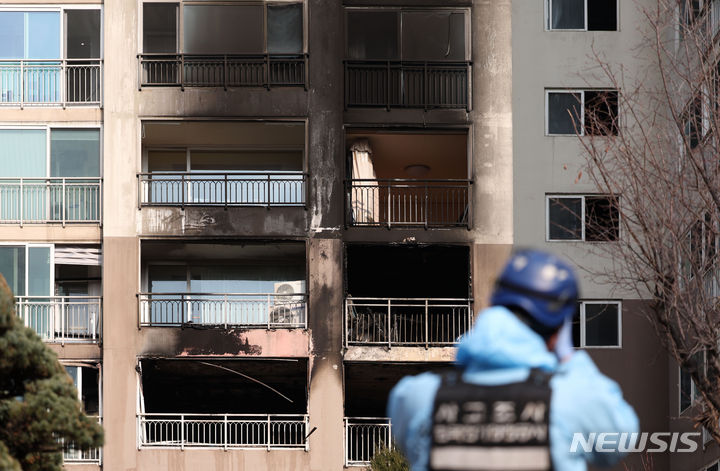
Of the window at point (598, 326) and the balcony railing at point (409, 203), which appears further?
the window at point (598, 326)

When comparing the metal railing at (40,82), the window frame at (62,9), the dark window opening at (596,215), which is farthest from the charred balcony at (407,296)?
the window frame at (62,9)

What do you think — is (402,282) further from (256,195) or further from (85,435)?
(85,435)

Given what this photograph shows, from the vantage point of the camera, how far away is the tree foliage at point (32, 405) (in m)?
19.2

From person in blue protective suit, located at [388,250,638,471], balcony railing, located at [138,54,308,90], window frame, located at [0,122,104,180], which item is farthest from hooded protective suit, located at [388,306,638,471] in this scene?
window frame, located at [0,122,104,180]

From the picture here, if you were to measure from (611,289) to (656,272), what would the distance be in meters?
9.11

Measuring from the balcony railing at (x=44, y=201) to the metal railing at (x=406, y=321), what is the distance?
7.16 meters

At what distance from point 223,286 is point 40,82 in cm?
719

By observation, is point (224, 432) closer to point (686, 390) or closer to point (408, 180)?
point (408, 180)

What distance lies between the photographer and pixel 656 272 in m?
23.2

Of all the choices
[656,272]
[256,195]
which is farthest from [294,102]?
[656,272]

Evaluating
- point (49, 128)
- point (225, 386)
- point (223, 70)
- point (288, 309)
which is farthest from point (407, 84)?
point (225, 386)

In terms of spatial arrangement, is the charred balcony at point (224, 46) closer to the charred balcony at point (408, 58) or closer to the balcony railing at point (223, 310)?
the charred balcony at point (408, 58)

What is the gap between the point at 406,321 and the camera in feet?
111

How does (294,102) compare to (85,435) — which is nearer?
(85,435)
